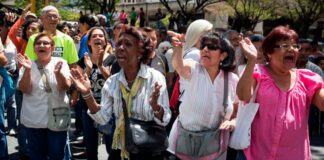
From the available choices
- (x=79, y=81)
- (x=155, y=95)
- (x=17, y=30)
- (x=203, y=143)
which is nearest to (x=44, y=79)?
(x=79, y=81)

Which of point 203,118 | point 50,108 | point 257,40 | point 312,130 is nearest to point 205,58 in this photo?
point 203,118

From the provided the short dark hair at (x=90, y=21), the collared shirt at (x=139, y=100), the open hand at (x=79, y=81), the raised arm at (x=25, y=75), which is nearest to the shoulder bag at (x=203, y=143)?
the collared shirt at (x=139, y=100)

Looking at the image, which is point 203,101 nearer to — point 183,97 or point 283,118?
point 183,97

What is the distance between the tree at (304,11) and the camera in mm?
24438

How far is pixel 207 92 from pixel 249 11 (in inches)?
1110

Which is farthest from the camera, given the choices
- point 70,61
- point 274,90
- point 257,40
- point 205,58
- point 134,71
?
point 257,40

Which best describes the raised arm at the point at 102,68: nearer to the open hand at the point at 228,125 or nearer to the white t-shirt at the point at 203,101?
the white t-shirt at the point at 203,101

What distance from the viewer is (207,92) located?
144 inches

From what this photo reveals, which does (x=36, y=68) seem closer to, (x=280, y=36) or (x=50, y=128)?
(x=50, y=128)

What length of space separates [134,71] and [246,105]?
901 mm

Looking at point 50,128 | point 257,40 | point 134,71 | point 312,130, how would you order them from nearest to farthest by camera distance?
point 134,71
point 50,128
point 257,40
point 312,130

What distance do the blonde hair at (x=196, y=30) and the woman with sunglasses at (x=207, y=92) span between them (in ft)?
1.02

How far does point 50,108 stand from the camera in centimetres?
440

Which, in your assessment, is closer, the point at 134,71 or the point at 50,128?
the point at 134,71
